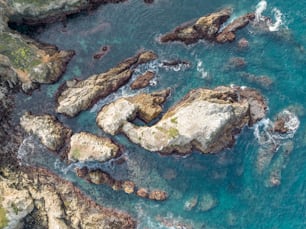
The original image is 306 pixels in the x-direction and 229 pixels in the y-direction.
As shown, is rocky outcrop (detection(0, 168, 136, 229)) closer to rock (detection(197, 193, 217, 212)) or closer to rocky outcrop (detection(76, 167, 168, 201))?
rocky outcrop (detection(76, 167, 168, 201))

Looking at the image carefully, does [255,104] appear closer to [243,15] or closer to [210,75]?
[210,75]

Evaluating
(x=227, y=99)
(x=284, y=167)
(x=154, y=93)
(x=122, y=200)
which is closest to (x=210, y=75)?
(x=227, y=99)

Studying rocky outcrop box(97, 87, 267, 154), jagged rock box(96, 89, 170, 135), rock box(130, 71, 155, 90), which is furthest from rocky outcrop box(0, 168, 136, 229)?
rock box(130, 71, 155, 90)

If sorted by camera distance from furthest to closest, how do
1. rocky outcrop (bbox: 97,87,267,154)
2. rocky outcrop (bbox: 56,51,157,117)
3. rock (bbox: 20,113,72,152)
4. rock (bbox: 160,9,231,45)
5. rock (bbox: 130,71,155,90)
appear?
rock (bbox: 130,71,155,90)
rock (bbox: 160,9,231,45)
rocky outcrop (bbox: 56,51,157,117)
rock (bbox: 20,113,72,152)
rocky outcrop (bbox: 97,87,267,154)

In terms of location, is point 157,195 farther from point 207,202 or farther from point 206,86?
point 206,86

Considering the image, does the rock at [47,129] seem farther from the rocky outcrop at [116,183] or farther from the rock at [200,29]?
the rock at [200,29]

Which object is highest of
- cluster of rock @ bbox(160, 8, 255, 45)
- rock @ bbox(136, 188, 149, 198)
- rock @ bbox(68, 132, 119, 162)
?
cluster of rock @ bbox(160, 8, 255, 45)

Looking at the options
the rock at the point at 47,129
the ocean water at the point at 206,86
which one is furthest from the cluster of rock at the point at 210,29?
the rock at the point at 47,129
